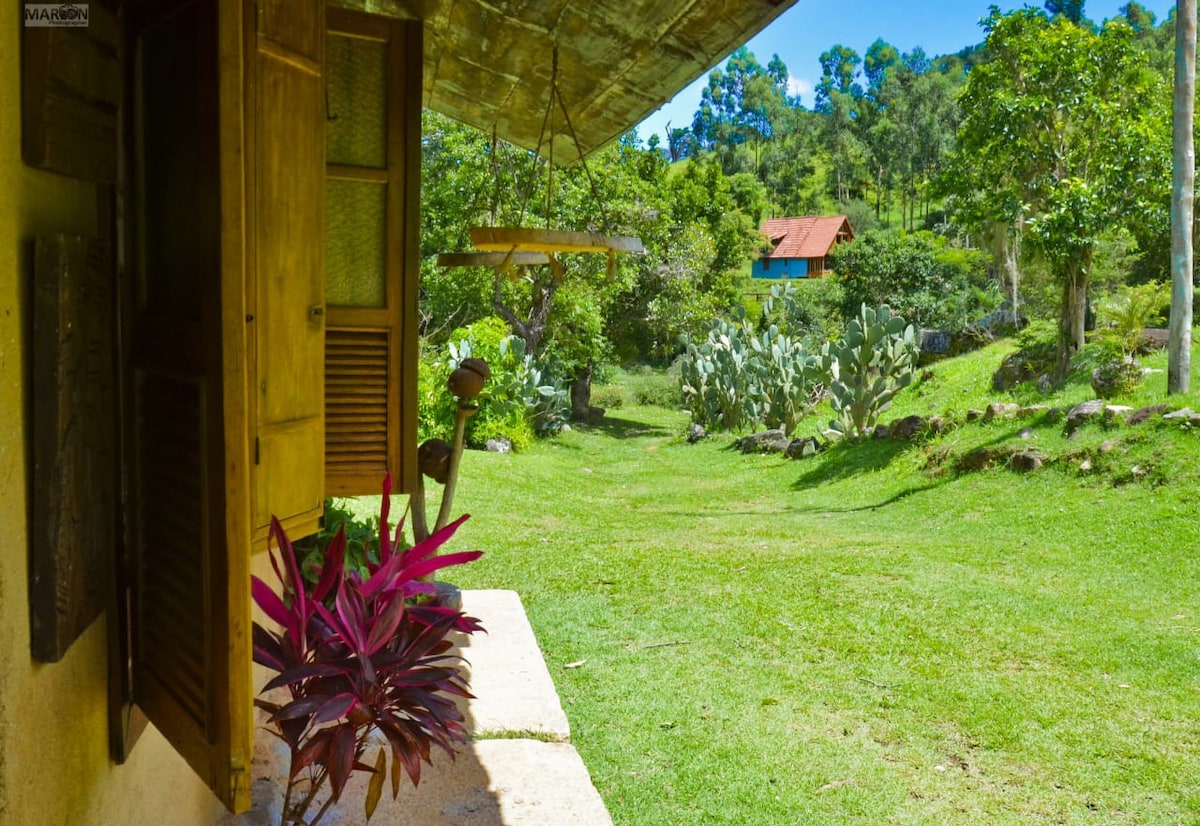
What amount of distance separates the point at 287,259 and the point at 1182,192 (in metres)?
9.56

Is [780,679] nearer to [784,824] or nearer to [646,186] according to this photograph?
[784,824]

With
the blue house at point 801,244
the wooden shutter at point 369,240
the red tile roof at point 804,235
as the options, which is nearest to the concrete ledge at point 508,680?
the wooden shutter at point 369,240

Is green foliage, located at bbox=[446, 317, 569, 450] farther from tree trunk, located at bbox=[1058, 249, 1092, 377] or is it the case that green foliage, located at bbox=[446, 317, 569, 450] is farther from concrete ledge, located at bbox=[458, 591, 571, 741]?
concrete ledge, located at bbox=[458, 591, 571, 741]

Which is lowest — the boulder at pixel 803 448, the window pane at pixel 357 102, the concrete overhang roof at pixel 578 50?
the boulder at pixel 803 448

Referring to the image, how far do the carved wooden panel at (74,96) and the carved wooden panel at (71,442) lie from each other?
14 cm

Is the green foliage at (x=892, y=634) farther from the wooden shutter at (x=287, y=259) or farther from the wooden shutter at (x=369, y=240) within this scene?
the wooden shutter at (x=287, y=259)

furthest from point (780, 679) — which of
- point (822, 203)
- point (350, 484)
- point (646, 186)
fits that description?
point (822, 203)

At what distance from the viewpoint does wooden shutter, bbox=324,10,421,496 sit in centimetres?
386

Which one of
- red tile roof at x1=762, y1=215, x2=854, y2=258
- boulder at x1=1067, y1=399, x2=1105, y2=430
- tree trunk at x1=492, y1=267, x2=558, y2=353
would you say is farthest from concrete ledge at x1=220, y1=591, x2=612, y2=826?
red tile roof at x1=762, y1=215, x2=854, y2=258

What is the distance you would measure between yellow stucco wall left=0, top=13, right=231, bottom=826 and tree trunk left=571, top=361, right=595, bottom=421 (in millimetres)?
19051

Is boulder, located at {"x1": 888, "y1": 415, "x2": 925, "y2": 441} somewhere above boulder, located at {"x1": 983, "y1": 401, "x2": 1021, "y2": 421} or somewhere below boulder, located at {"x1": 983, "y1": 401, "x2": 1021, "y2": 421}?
below

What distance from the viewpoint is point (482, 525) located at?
8336mm

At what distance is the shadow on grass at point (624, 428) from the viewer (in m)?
19.0

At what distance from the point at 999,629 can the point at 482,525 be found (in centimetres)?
414
